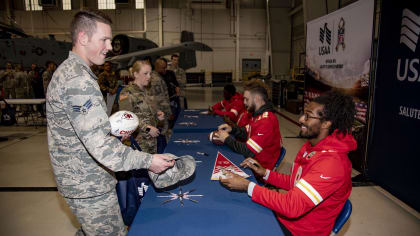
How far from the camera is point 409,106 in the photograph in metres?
2.83

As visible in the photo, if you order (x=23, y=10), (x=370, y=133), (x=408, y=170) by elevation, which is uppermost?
(x=23, y=10)

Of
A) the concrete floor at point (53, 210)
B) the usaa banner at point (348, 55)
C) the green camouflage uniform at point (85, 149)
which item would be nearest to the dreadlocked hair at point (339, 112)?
the green camouflage uniform at point (85, 149)

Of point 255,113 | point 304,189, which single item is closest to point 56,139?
point 304,189

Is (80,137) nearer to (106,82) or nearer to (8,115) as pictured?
(106,82)

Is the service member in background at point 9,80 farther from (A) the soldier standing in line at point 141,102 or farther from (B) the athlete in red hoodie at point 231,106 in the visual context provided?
(A) the soldier standing in line at point 141,102

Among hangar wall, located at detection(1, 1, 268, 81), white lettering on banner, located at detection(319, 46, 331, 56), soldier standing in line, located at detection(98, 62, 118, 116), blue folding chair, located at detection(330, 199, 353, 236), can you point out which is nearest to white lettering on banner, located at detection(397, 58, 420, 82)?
white lettering on banner, located at detection(319, 46, 331, 56)

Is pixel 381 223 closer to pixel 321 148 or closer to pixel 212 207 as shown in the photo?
pixel 321 148

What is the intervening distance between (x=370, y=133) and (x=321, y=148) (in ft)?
8.62

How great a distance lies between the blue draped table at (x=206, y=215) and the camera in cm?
120

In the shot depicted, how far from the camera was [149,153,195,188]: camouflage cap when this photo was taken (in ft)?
4.93

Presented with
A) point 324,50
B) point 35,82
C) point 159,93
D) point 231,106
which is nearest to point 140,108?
point 159,93

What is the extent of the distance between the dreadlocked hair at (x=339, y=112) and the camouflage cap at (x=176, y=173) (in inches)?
33.1

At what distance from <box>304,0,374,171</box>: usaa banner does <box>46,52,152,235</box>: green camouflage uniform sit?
3.29 m

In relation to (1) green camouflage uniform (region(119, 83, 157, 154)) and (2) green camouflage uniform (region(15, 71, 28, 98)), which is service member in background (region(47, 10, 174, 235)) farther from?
(2) green camouflage uniform (region(15, 71, 28, 98))
